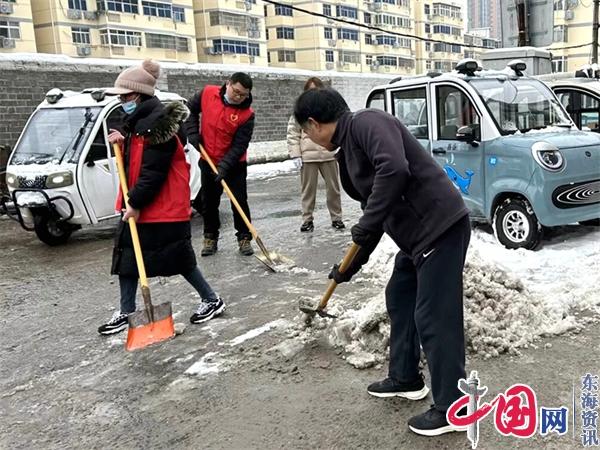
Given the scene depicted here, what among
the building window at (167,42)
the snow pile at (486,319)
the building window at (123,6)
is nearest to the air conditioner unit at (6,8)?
the building window at (123,6)

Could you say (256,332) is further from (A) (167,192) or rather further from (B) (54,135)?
(B) (54,135)

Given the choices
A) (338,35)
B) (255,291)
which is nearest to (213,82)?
(255,291)

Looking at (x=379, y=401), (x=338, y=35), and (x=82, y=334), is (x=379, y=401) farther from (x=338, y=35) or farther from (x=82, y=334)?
(x=338, y=35)

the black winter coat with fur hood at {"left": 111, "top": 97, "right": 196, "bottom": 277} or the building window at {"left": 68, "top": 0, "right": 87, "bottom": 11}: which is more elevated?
the building window at {"left": 68, "top": 0, "right": 87, "bottom": 11}

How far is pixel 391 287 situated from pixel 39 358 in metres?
2.60

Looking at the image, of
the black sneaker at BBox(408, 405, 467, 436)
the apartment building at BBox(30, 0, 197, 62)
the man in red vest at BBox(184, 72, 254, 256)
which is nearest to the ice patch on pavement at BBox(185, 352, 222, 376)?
the black sneaker at BBox(408, 405, 467, 436)

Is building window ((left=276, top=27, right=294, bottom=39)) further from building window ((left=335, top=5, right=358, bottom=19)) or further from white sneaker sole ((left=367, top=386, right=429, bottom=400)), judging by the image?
white sneaker sole ((left=367, top=386, right=429, bottom=400))

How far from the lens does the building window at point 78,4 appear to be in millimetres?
41969

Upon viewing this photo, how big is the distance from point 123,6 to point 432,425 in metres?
46.6

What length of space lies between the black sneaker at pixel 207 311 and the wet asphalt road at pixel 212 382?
2.8 inches

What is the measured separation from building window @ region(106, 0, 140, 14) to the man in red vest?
41342 mm

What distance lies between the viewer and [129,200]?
13.8 feet

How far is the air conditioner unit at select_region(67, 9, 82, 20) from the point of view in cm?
4197

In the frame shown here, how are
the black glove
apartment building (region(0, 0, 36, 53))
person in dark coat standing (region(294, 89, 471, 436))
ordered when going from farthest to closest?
apartment building (region(0, 0, 36, 53)) < the black glove < person in dark coat standing (region(294, 89, 471, 436))
